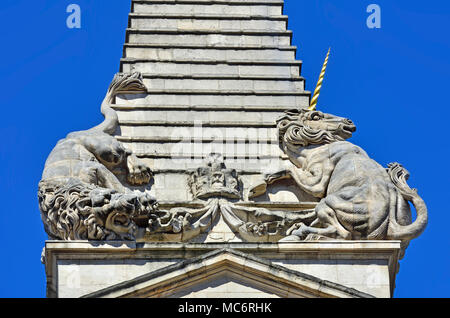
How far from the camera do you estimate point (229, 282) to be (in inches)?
1237

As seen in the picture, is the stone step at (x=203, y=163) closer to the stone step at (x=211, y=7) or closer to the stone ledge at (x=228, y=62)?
the stone ledge at (x=228, y=62)

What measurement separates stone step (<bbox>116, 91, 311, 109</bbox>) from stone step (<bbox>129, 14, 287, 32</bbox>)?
94.0 inches

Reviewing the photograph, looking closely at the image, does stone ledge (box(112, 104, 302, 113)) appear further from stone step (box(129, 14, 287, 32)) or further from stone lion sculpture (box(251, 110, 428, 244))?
stone step (box(129, 14, 287, 32))

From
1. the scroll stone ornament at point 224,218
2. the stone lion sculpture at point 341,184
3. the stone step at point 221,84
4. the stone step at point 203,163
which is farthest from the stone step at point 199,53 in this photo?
the scroll stone ornament at point 224,218

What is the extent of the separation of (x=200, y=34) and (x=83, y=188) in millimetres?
7085

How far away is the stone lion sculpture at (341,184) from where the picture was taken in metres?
32.8

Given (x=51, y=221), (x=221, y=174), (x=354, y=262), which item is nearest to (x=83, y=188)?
(x=51, y=221)

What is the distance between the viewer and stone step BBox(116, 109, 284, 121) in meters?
36.4

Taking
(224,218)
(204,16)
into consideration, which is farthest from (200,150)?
(204,16)

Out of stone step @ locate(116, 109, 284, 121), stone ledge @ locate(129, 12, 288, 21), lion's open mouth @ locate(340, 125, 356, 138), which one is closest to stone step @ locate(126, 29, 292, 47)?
stone ledge @ locate(129, 12, 288, 21)

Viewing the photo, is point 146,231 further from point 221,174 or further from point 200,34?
point 200,34

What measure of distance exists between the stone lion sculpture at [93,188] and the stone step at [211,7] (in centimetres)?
406

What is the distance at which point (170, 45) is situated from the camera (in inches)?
1505

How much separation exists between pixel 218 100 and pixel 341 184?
173 inches
